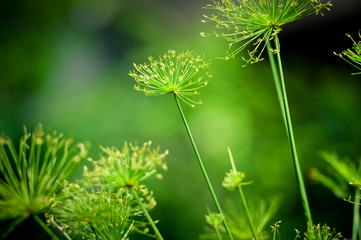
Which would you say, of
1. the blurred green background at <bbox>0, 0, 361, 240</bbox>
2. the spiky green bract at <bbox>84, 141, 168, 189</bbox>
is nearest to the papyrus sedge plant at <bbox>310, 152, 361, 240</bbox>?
the spiky green bract at <bbox>84, 141, 168, 189</bbox>

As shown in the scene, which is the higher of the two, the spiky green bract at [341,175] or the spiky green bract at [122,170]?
the spiky green bract at [122,170]

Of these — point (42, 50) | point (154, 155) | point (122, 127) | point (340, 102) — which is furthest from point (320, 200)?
point (42, 50)

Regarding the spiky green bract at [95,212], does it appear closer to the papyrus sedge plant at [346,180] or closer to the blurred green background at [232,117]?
the papyrus sedge plant at [346,180]

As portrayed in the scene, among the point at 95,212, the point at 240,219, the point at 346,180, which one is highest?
the point at 95,212

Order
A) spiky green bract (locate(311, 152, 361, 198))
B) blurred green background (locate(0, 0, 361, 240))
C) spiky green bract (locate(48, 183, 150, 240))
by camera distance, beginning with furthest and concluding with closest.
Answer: blurred green background (locate(0, 0, 361, 240)) → spiky green bract (locate(311, 152, 361, 198)) → spiky green bract (locate(48, 183, 150, 240))

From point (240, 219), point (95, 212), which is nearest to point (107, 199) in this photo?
point (95, 212)

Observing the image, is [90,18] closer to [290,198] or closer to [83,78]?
[83,78]

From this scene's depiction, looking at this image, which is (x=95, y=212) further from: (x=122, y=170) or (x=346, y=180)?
(x=346, y=180)

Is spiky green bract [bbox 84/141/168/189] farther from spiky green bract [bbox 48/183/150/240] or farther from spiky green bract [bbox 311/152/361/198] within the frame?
spiky green bract [bbox 311/152/361/198]

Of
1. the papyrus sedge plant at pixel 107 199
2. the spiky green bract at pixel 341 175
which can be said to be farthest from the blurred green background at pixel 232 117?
the papyrus sedge plant at pixel 107 199

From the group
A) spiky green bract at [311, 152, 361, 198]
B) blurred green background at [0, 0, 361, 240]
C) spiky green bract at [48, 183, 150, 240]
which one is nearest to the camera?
spiky green bract at [48, 183, 150, 240]

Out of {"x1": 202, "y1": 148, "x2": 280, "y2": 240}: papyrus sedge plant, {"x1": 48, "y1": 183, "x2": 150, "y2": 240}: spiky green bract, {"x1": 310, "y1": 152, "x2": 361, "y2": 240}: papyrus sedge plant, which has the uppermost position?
{"x1": 48, "y1": 183, "x2": 150, "y2": 240}: spiky green bract
